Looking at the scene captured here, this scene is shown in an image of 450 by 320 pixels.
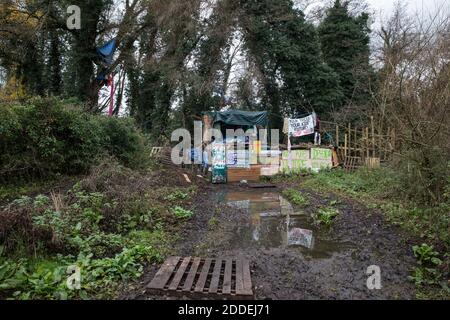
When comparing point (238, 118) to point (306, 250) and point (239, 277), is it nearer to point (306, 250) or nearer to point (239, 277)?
point (306, 250)

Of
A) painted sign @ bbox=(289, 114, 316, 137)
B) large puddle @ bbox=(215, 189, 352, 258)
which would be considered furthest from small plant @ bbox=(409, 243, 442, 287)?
painted sign @ bbox=(289, 114, 316, 137)

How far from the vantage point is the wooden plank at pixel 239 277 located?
11.8ft

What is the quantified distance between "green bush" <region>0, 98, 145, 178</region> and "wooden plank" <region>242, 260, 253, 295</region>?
7.14 m

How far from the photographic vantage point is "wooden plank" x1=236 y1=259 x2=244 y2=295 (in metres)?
3.61

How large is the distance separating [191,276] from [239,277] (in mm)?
563

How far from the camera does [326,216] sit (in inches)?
267

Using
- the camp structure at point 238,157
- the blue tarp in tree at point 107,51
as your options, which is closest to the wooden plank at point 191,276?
the camp structure at point 238,157

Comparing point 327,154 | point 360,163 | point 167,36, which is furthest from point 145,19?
point 360,163

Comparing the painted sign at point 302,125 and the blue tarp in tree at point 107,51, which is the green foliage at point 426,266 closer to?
the painted sign at point 302,125

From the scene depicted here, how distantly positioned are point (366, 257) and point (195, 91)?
15.6 meters

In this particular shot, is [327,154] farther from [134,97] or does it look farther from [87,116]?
[134,97]

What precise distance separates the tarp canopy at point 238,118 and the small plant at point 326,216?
943 cm

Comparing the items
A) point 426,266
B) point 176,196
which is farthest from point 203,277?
point 176,196

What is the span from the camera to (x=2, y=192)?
26.3 feet
